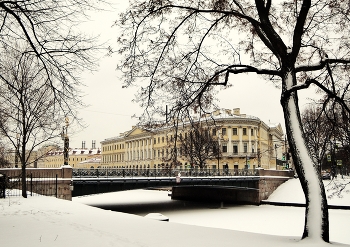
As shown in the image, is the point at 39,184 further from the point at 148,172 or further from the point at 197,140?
the point at 197,140

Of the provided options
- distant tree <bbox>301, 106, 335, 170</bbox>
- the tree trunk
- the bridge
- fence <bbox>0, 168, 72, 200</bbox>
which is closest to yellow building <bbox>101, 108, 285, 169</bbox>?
the bridge

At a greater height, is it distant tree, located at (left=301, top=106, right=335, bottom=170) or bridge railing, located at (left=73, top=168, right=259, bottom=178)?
distant tree, located at (left=301, top=106, right=335, bottom=170)

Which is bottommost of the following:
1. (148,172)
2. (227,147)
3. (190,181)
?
(190,181)

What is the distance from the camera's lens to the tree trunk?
8.85m

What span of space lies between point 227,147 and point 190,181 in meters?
38.4

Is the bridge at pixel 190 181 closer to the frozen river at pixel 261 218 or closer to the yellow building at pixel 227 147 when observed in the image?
the frozen river at pixel 261 218

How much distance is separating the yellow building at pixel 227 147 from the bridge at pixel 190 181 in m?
3.66

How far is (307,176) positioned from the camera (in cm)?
932

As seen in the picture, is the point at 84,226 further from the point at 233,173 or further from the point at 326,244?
the point at 233,173

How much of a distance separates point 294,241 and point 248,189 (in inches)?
1485

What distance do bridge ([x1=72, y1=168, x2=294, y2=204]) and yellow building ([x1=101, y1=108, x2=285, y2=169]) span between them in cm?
366

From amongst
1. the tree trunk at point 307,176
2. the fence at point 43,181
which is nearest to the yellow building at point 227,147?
the fence at point 43,181

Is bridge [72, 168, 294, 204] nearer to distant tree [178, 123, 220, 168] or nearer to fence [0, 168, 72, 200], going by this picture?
fence [0, 168, 72, 200]

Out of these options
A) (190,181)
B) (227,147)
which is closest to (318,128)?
(190,181)
